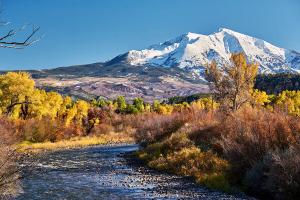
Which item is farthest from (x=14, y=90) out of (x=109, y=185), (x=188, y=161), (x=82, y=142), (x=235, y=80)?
(x=109, y=185)

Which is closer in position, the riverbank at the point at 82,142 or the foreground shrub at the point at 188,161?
the foreground shrub at the point at 188,161

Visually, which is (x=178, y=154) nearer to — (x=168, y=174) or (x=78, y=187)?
(x=168, y=174)

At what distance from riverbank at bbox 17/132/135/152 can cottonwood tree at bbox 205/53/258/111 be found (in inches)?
1220

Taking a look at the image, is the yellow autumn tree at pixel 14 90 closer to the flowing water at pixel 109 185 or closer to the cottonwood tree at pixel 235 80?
the cottonwood tree at pixel 235 80

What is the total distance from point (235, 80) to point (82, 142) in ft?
131

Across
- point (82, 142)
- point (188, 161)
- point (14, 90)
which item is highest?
point (14, 90)

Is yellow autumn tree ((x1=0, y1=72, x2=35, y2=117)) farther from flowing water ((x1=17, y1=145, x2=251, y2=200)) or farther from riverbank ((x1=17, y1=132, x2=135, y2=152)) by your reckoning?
flowing water ((x1=17, y1=145, x2=251, y2=200))

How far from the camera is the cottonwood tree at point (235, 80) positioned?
6812 cm

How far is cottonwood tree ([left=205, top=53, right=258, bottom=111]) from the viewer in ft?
224

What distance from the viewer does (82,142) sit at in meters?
95.4

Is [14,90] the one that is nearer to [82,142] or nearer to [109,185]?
[82,142]

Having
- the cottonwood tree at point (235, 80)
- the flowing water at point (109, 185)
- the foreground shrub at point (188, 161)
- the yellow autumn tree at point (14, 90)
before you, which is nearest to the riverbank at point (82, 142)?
the yellow autumn tree at point (14, 90)

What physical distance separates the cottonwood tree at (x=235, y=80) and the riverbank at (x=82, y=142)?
30997 mm

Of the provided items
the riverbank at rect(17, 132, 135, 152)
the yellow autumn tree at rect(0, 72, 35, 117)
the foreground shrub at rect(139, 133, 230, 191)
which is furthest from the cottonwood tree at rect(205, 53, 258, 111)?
the yellow autumn tree at rect(0, 72, 35, 117)
